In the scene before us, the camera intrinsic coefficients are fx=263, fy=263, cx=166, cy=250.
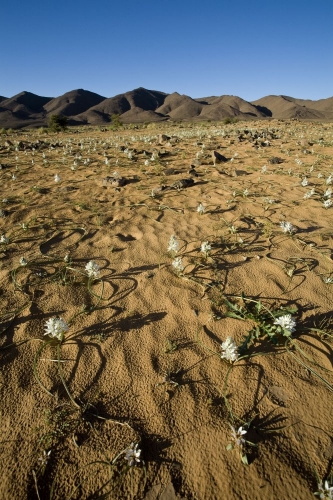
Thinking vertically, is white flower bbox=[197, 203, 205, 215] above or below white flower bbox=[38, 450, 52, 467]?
above

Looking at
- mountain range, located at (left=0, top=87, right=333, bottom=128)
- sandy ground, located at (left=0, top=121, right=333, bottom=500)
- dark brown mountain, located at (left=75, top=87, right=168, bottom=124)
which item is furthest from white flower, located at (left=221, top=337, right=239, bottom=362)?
dark brown mountain, located at (left=75, top=87, right=168, bottom=124)

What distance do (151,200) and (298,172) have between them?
17.1ft

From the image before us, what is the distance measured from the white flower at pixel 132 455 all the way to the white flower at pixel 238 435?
0.71m

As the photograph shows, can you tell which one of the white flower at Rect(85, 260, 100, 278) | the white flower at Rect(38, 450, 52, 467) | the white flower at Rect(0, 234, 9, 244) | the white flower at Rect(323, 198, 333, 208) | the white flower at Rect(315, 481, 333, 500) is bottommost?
the white flower at Rect(315, 481, 333, 500)

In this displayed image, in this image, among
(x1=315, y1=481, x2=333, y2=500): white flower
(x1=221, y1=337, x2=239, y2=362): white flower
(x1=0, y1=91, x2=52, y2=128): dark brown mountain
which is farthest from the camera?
(x1=0, y1=91, x2=52, y2=128): dark brown mountain

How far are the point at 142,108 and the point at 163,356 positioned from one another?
136m

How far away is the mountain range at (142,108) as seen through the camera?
92.5 meters

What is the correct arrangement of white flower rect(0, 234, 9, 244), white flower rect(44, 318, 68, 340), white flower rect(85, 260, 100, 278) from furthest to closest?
white flower rect(0, 234, 9, 244), white flower rect(85, 260, 100, 278), white flower rect(44, 318, 68, 340)

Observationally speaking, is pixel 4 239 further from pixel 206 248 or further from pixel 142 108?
pixel 142 108

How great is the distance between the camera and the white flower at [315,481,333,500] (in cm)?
168

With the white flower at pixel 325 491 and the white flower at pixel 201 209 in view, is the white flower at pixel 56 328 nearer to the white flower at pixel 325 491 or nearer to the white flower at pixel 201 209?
the white flower at pixel 325 491

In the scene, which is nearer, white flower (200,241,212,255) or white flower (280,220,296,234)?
white flower (200,241,212,255)

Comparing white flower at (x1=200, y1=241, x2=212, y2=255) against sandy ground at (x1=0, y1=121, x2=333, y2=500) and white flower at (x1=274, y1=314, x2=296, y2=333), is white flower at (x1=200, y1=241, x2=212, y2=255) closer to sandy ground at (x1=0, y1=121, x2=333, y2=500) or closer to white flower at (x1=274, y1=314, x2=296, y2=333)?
sandy ground at (x1=0, y1=121, x2=333, y2=500)

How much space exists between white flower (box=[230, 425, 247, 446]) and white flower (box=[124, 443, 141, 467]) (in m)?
0.71
